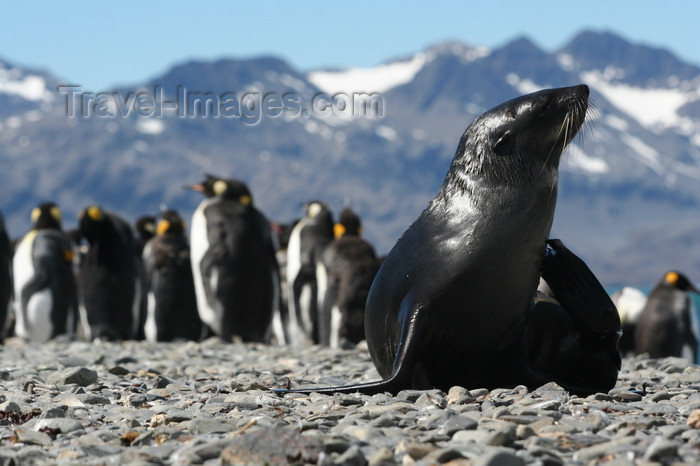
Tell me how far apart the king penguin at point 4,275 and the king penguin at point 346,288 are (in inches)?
165

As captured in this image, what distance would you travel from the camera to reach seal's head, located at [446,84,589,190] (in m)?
5.67

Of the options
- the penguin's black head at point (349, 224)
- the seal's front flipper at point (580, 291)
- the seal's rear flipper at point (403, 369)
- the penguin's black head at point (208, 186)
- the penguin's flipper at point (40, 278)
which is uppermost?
the penguin's black head at point (208, 186)

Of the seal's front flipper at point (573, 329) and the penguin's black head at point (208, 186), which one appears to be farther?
the penguin's black head at point (208, 186)

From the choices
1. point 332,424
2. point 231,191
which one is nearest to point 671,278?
point 231,191

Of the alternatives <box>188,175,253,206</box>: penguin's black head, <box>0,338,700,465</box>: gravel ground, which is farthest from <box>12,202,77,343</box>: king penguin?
<box>0,338,700,465</box>: gravel ground

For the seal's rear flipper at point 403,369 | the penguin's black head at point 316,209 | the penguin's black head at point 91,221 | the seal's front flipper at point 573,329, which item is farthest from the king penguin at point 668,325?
the seal's rear flipper at point 403,369

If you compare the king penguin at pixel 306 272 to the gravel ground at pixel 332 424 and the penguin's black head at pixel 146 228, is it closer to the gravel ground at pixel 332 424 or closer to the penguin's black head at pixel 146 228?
the penguin's black head at pixel 146 228

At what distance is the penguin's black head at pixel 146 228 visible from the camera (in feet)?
62.1

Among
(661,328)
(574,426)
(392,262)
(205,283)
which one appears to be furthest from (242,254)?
(574,426)

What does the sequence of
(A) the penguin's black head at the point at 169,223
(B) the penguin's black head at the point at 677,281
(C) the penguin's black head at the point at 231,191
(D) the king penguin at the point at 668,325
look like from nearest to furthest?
1. (C) the penguin's black head at the point at 231,191
2. (A) the penguin's black head at the point at 169,223
3. (D) the king penguin at the point at 668,325
4. (B) the penguin's black head at the point at 677,281

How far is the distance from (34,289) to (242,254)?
14.1 ft

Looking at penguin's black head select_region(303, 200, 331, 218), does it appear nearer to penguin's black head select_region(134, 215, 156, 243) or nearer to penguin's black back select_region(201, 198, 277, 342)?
penguin's black back select_region(201, 198, 277, 342)

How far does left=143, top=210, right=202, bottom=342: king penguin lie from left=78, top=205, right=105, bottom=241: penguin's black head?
34.9 inches

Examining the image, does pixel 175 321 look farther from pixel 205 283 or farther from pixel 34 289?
pixel 34 289
